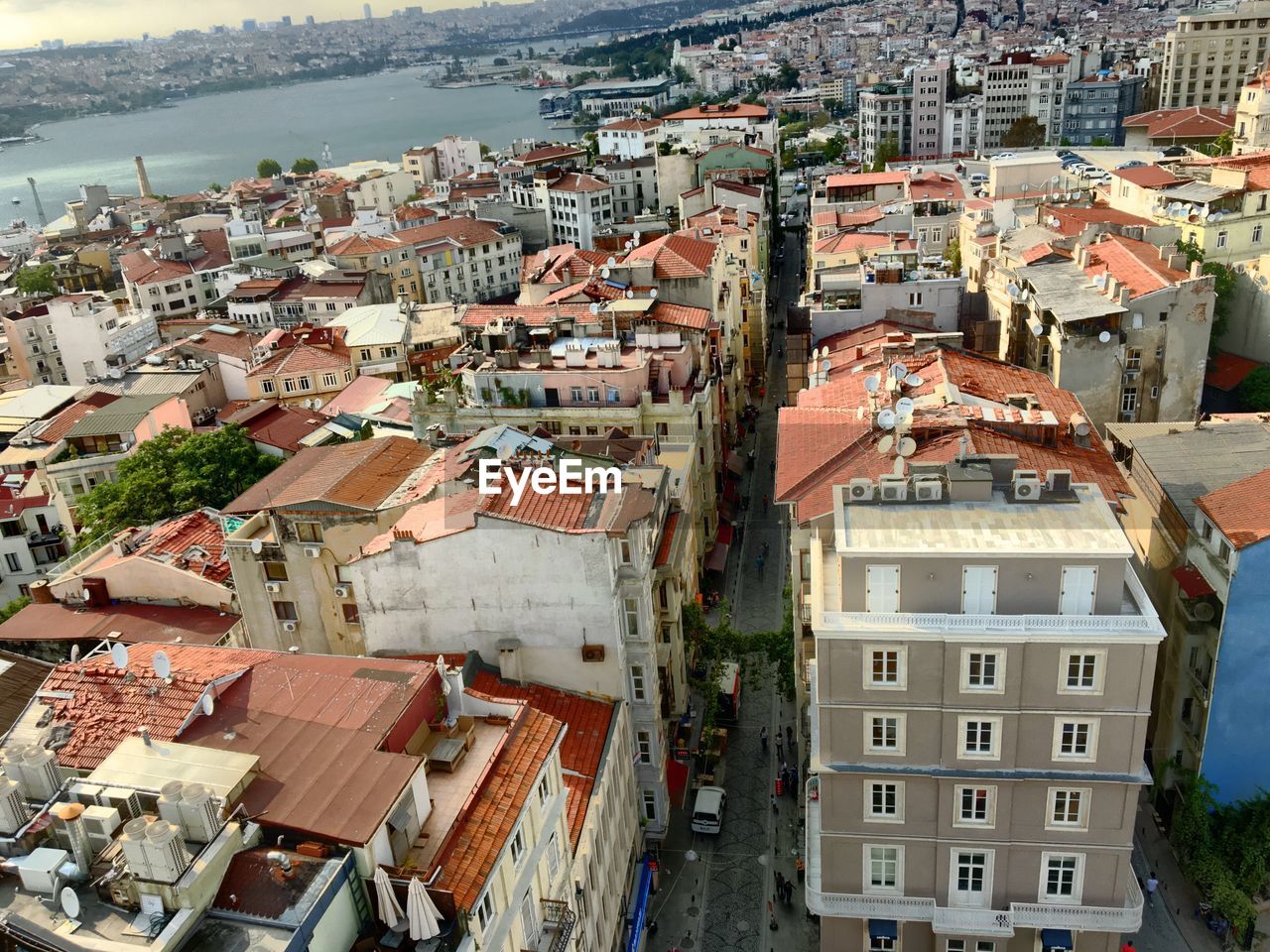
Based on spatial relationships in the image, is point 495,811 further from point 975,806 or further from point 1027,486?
point 1027,486

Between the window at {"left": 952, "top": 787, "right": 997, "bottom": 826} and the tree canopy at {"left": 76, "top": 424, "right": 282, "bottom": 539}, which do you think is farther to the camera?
the tree canopy at {"left": 76, "top": 424, "right": 282, "bottom": 539}

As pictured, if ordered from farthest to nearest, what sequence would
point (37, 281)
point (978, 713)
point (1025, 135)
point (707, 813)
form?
point (1025, 135) → point (37, 281) → point (707, 813) → point (978, 713)

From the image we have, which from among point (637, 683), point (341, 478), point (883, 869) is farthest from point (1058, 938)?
point (341, 478)

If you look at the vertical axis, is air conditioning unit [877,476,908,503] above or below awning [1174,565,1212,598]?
above

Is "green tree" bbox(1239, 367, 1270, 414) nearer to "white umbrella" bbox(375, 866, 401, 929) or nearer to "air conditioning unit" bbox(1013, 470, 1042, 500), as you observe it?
"air conditioning unit" bbox(1013, 470, 1042, 500)

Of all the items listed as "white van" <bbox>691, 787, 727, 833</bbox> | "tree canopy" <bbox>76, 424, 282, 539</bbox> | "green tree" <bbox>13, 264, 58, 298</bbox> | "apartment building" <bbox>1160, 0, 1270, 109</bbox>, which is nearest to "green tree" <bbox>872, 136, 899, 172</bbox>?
"apartment building" <bbox>1160, 0, 1270, 109</bbox>
